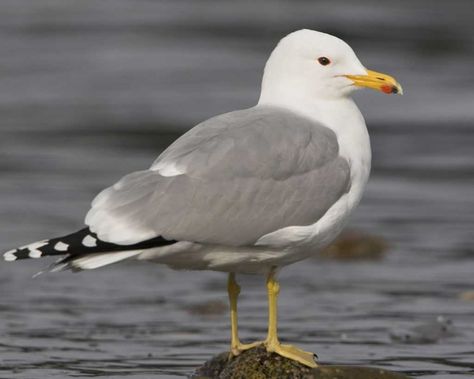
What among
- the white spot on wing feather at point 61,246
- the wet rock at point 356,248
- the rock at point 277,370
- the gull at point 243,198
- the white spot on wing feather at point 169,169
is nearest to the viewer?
the white spot on wing feather at point 61,246

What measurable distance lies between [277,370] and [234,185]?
969mm

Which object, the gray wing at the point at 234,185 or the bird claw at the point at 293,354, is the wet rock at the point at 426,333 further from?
the gray wing at the point at 234,185

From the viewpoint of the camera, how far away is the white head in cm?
718

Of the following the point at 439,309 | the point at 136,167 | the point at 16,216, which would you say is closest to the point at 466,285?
the point at 439,309

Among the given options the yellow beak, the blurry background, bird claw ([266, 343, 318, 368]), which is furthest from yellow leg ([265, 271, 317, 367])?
the yellow beak

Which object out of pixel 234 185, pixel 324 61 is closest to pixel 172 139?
pixel 324 61

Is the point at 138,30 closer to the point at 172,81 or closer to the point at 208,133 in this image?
the point at 172,81

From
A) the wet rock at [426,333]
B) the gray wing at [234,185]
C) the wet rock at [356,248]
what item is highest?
the gray wing at [234,185]

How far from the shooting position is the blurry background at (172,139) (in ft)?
27.4

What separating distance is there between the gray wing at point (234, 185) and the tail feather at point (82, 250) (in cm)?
9

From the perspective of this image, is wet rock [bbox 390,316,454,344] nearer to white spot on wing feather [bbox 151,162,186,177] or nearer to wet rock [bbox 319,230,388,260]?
wet rock [bbox 319,230,388,260]

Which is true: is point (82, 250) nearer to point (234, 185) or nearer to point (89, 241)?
point (89, 241)

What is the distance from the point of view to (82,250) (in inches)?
245

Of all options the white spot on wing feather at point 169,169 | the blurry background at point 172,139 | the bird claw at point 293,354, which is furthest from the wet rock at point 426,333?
the white spot on wing feather at point 169,169
